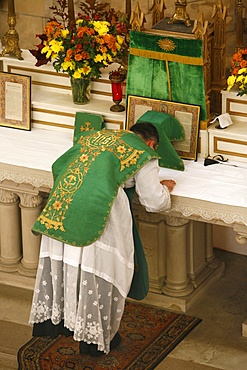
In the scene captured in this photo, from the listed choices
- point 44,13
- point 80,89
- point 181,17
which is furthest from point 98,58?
point 44,13

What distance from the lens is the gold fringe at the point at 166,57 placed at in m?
7.32

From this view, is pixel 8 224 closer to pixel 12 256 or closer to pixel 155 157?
pixel 12 256

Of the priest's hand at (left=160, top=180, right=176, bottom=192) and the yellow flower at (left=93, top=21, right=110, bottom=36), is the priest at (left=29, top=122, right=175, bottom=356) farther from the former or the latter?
the yellow flower at (left=93, top=21, right=110, bottom=36)

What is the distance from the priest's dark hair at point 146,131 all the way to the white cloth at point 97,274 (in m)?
0.21

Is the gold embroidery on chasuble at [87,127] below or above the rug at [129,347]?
above

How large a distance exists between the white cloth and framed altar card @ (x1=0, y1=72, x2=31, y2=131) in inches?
54.5

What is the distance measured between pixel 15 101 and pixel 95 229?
1.72 m

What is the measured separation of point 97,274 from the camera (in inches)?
274

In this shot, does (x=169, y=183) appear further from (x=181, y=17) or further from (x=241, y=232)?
(x=181, y=17)

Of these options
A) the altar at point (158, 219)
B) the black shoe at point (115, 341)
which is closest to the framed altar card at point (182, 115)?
the altar at point (158, 219)

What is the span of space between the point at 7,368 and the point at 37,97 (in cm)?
200

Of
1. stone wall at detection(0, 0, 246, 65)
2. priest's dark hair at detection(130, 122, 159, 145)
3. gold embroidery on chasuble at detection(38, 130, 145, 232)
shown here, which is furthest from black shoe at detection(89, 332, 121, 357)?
stone wall at detection(0, 0, 246, 65)

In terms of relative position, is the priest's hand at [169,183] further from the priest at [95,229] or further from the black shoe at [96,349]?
the black shoe at [96,349]

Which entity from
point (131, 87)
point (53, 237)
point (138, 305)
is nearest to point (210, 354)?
point (138, 305)
